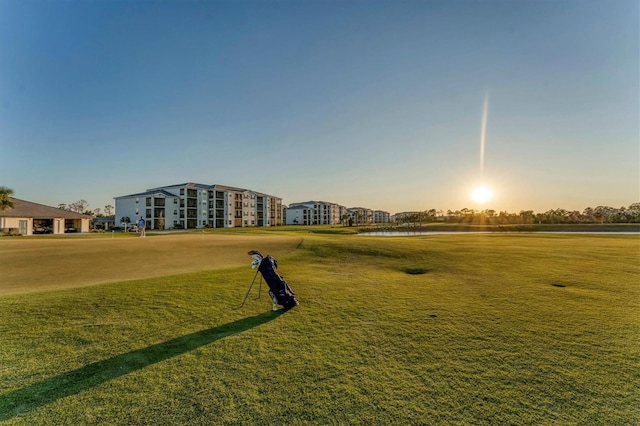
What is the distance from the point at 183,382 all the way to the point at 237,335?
5.06 ft

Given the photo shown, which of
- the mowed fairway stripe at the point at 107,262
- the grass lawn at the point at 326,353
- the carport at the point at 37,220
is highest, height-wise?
the carport at the point at 37,220

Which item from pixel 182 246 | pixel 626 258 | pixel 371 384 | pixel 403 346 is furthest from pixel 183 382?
pixel 626 258

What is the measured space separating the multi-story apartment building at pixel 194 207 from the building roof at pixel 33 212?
12.7m

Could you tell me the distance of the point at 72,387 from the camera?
159 inches

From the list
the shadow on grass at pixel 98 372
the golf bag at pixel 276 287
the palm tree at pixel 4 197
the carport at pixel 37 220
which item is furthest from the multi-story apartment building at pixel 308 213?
the shadow on grass at pixel 98 372

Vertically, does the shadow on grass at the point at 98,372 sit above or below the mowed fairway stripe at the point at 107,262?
below

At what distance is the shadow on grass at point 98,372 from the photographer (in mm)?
3727

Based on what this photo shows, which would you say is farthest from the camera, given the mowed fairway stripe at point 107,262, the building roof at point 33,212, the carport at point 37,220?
the building roof at point 33,212

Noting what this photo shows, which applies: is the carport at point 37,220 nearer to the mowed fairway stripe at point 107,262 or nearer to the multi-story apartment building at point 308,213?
the mowed fairway stripe at point 107,262

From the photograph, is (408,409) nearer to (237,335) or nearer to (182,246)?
(237,335)

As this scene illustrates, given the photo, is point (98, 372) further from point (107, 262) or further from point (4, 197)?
point (4, 197)

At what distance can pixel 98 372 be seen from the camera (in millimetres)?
4398

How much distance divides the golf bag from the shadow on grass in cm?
124

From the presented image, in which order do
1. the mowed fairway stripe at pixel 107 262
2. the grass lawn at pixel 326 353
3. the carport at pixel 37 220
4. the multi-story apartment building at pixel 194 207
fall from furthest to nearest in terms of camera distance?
the multi-story apartment building at pixel 194 207 → the carport at pixel 37 220 → the mowed fairway stripe at pixel 107 262 → the grass lawn at pixel 326 353
